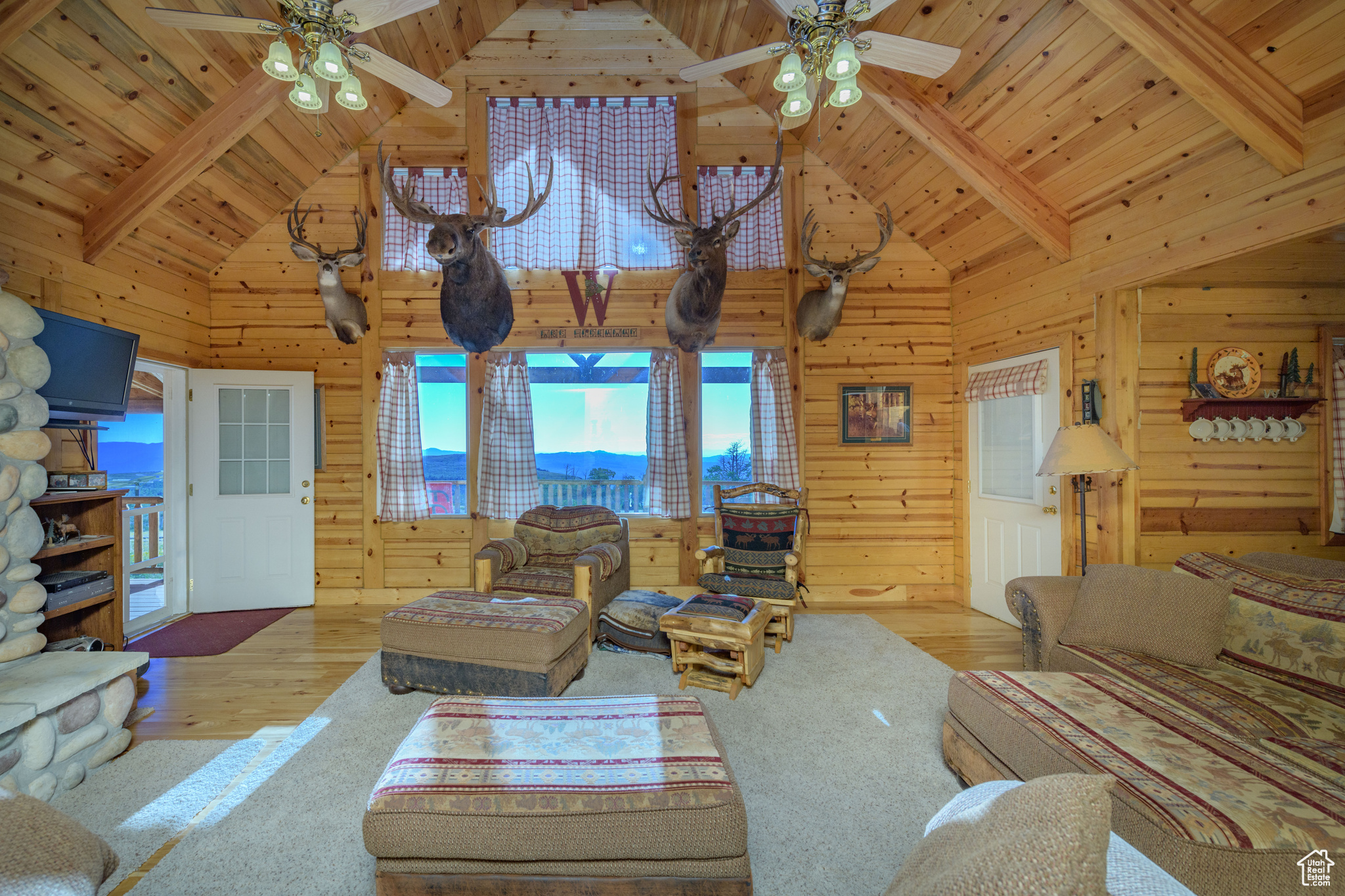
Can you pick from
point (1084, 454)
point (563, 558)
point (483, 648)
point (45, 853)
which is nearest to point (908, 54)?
point (1084, 454)

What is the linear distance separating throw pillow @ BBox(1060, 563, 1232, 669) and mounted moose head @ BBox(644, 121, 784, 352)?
303cm

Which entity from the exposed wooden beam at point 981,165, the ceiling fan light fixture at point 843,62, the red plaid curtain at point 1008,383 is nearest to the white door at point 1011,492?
the red plaid curtain at point 1008,383

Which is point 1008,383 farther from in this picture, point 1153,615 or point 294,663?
point 294,663

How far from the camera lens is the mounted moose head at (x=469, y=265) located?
3.72 metres

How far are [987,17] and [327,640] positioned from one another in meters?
5.84

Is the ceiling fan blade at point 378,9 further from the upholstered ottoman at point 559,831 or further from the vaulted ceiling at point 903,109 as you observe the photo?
the upholstered ottoman at point 559,831

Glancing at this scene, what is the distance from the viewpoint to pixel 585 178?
17.0 feet

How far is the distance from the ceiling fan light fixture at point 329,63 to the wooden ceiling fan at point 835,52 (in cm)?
168

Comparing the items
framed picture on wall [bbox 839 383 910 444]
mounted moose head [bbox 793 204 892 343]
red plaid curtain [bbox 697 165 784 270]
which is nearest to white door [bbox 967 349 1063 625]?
framed picture on wall [bbox 839 383 910 444]

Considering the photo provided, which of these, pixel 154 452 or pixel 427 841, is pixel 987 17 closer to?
pixel 427 841

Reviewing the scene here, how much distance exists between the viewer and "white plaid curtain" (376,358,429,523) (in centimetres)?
505

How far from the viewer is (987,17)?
3.27 m

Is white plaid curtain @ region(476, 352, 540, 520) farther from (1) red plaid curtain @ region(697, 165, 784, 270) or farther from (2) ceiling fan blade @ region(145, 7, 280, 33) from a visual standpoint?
(2) ceiling fan blade @ region(145, 7, 280, 33)

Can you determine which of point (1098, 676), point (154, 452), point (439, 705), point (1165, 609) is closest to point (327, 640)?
point (439, 705)
